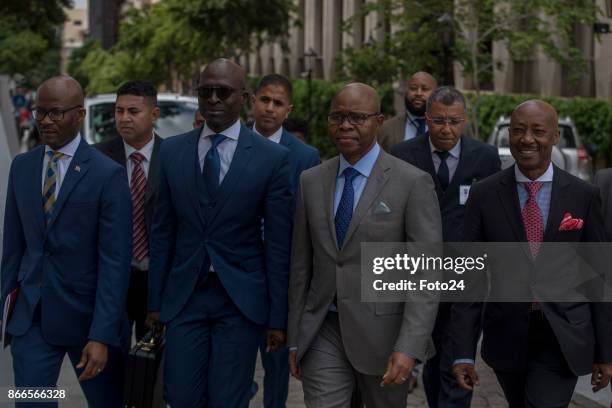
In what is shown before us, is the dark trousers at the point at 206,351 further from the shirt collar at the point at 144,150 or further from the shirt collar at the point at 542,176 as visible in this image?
the shirt collar at the point at 144,150

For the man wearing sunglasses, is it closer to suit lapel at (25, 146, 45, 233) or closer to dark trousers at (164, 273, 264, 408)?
dark trousers at (164, 273, 264, 408)

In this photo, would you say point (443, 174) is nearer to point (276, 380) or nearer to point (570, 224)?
point (276, 380)

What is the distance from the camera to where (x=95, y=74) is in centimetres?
5453

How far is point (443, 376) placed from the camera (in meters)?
7.20

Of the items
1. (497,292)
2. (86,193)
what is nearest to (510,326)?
(497,292)

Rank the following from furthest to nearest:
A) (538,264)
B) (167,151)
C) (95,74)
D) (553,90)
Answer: (95,74) < (553,90) < (167,151) < (538,264)

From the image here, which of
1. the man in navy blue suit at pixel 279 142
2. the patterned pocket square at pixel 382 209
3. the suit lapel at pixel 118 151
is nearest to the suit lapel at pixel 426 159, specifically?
the man in navy blue suit at pixel 279 142

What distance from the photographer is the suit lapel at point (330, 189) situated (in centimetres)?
536

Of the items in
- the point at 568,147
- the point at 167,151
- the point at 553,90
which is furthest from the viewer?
the point at 553,90

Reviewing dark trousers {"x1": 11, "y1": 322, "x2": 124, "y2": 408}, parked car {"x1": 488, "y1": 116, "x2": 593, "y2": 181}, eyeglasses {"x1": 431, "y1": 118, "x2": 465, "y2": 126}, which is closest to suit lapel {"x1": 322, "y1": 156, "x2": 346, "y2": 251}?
dark trousers {"x1": 11, "y1": 322, "x2": 124, "y2": 408}

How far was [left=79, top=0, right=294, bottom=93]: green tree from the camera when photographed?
35.0 m

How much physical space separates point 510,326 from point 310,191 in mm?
1088

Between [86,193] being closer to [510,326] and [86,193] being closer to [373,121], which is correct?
[373,121]

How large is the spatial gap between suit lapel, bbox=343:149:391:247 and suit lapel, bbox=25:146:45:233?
1481 mm
